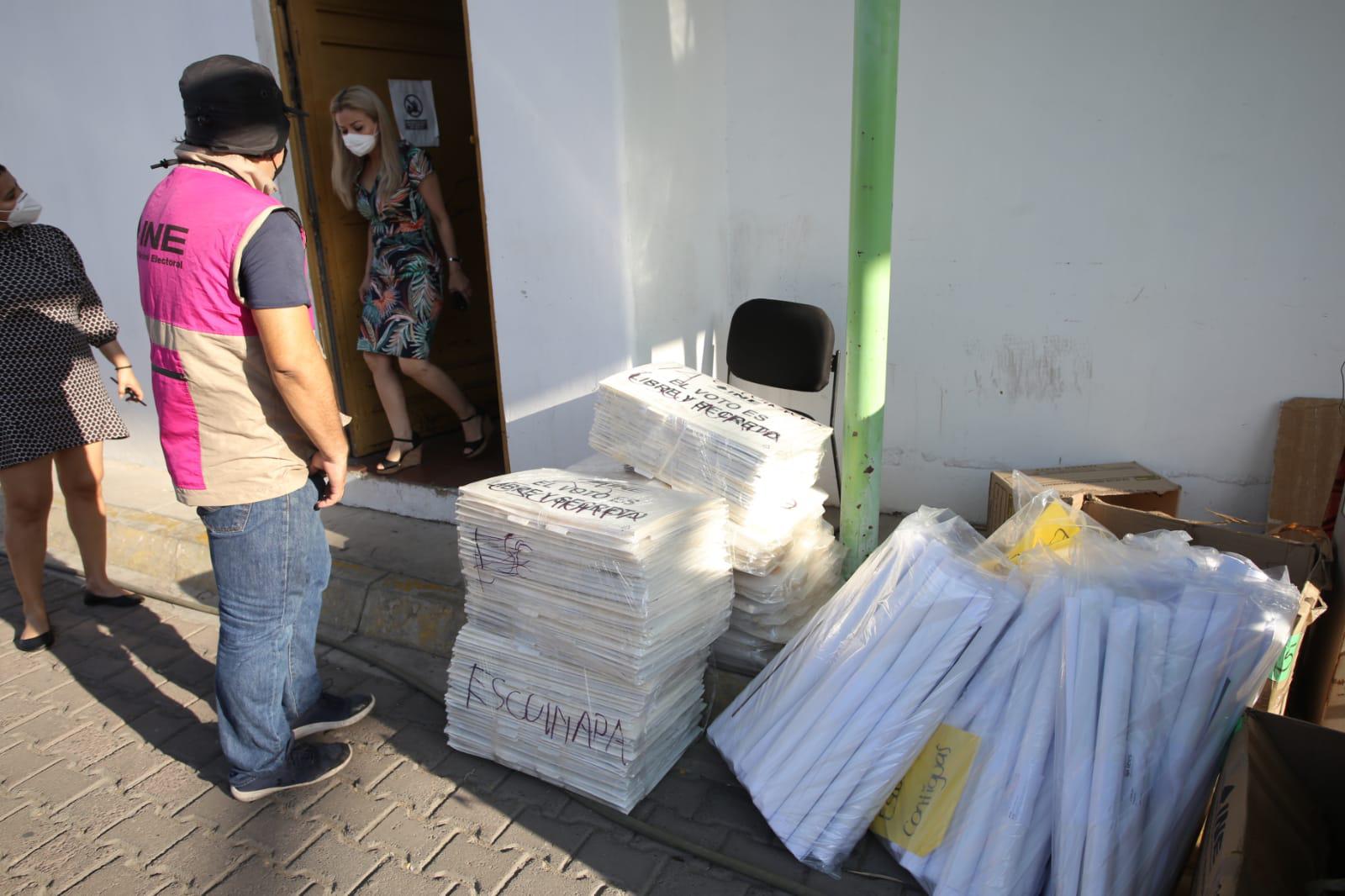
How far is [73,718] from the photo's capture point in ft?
10.5

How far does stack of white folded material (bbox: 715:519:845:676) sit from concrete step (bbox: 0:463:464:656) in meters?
1.25

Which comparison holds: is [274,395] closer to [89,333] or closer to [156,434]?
[89,333]

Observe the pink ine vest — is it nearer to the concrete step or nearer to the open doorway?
the concrete step

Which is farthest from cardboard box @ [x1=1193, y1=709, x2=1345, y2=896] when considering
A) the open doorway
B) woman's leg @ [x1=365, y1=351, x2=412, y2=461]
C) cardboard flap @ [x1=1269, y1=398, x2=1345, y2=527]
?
woman's leg @ [x1=365, y1=351, x2=412, y2=461]

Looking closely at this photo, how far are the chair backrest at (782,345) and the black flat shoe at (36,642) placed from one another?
3.30m

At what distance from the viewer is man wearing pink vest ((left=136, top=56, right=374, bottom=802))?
2229mm

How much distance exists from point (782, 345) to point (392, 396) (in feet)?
7.55

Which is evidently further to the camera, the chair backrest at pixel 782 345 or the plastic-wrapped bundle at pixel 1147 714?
the chair backrest at pixel 782 345

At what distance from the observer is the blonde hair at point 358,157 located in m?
4.19

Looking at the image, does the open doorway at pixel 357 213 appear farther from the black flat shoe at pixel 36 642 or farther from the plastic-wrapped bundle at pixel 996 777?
the plastic-wrapped bundle at pixel 996 777

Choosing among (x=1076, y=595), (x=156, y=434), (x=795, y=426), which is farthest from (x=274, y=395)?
(x=156, y=434)

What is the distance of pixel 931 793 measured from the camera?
7.52 ft

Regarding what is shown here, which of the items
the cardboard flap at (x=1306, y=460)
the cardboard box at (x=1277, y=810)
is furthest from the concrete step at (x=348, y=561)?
the cardboard flap at (x=1306, y=460)

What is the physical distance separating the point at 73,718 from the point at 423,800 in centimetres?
159
